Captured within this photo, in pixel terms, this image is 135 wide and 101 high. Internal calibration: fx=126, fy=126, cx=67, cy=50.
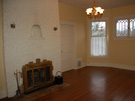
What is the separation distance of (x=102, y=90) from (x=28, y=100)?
204 cm

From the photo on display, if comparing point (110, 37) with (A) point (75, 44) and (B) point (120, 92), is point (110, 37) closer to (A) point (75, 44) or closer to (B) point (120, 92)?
(A) point (75, 44)

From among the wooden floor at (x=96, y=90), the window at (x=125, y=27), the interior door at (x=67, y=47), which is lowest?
the wooden floor at (x=96, y=90)

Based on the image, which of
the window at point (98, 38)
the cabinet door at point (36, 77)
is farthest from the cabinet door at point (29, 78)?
the window at point (98, 38)

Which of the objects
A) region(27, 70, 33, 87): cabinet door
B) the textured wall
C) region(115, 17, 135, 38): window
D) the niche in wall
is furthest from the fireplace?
region(115, 17, 135, 38): window

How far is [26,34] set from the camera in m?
3.53

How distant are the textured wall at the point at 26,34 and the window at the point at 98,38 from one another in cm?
287

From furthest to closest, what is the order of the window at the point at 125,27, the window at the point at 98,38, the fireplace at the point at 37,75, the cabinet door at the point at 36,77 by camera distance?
the window at the point at 98,38 → the window at the point at 125,27 → the cabinet door at the point at 36,77 → the fireplace at the point at 37,75

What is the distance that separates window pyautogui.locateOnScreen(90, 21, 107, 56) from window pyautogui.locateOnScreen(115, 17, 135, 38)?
0.62 m

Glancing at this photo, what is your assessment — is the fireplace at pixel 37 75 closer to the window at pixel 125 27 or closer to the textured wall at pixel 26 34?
the textured wall at pixel 26 34

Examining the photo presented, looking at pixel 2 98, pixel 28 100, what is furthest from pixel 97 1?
pixel 2 98

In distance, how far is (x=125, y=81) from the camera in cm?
431

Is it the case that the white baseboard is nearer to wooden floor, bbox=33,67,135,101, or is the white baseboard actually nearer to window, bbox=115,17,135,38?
wooden floor, bbox=33,67,135,101

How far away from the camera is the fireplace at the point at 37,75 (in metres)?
3.48

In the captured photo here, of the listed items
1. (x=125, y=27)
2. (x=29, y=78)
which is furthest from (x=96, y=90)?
(x=125, y=27)
